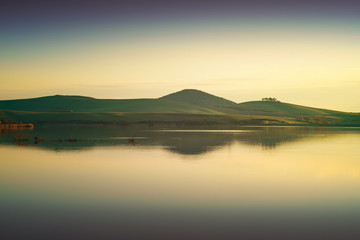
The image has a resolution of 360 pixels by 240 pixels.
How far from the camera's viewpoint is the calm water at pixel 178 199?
12.7 metres

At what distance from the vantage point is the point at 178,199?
55.9ft

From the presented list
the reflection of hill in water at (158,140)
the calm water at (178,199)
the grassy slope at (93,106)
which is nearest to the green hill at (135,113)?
the grassy slope at (93,106)

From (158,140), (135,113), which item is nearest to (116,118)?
(135,113)

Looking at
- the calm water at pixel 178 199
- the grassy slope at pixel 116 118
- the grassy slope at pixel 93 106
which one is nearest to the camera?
the calm water at pixel 178 199

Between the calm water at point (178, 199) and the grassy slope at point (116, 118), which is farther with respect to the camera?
the grassy slope at point (116, 118)

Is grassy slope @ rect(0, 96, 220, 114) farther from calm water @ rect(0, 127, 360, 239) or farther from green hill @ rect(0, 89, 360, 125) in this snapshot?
calm water @ rect(0, 127, 360, 239)

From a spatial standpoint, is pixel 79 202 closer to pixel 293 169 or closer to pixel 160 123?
pixel 293 169

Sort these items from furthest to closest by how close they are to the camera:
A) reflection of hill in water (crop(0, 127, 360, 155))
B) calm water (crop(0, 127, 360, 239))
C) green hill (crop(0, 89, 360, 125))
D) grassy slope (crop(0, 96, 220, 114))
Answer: grassy slope (crop(0, 96, 220, 114))
green hill (crop(0, 89, 360, 125))
reflection of hill in water (crop(0, 127, 360, 155))
calm water (crop(0, 127, 360, 239))

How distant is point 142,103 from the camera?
7249 inches

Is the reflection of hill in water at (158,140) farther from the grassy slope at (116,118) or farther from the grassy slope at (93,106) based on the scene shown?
the grassy slope at (93,106)

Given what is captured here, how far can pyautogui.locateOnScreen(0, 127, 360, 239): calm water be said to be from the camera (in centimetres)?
1267

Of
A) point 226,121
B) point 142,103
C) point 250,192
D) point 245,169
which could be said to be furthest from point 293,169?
point 142,103

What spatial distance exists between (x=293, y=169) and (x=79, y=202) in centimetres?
1541

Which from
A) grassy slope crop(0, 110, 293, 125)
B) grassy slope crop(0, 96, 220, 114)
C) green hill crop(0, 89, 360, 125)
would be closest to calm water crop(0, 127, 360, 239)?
grassy slope crop(0, 110, 293, 125)
